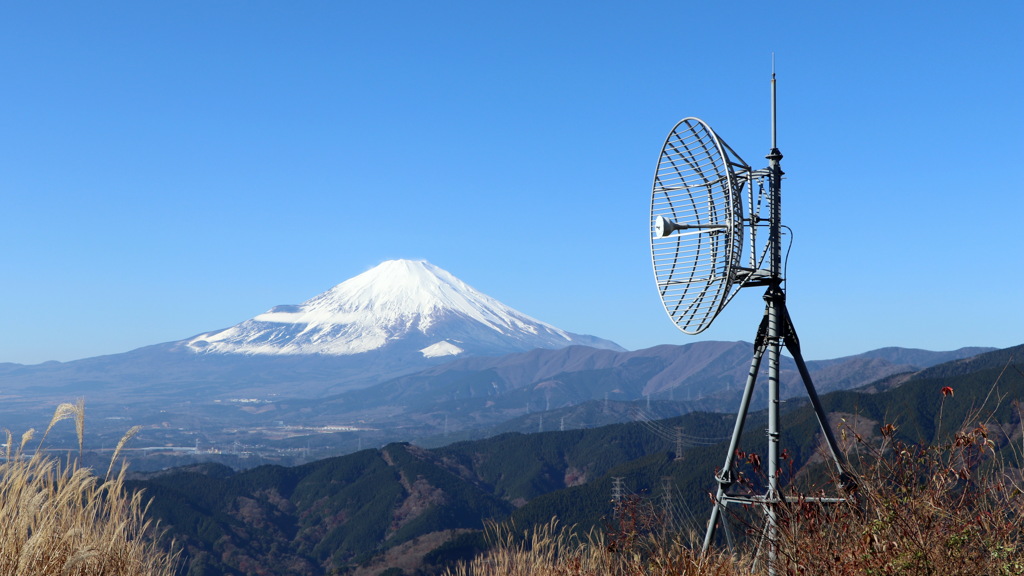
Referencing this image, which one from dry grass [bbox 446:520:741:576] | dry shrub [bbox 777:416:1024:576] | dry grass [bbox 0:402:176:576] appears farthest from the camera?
dry grass [bbox 446:520:741:576]

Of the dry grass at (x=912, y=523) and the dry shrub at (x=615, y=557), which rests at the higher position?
the dry grass at (x=912, y=523)

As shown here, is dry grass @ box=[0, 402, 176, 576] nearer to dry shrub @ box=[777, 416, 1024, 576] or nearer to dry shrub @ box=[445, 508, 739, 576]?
dry shrub @ box=[445, 508, 739, 576]

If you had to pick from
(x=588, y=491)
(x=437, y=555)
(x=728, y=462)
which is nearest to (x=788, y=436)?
(x=588, y=491)

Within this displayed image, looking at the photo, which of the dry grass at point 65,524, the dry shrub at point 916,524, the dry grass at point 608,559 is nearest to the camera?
the dry shrub at point 916,524

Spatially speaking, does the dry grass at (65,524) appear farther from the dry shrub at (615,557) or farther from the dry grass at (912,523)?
the dry grass at (912,523)

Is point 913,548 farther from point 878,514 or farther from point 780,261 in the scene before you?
point 780,261

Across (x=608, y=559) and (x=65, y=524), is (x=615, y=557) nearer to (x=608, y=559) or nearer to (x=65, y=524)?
(x=608, y=559)

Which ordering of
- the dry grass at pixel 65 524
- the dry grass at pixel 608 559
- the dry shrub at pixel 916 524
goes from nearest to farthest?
the dry shrub at pixel 916 524
the dry grass at pixel 65 524
the dry grass at pixel 608 559

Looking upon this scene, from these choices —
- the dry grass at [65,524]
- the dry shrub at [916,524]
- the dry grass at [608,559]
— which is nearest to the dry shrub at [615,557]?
the dry grass at [608,559]

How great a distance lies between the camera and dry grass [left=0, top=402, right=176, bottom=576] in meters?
6.00

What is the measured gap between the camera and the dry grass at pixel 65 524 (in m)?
6.00

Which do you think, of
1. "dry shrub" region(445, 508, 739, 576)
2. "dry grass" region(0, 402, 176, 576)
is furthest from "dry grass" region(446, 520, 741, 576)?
"dry grass" region(0, 402, 176, 576)

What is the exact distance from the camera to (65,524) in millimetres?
6613

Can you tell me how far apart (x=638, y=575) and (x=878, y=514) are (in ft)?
7.32
